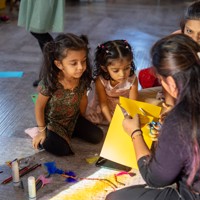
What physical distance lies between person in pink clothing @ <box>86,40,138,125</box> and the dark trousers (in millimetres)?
102

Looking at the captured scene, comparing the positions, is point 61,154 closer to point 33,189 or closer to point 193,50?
point 33,189

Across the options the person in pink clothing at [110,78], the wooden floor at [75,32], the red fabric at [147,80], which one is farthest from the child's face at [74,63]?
the red fabric at [147,80]

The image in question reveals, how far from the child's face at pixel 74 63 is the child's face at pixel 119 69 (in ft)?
0.61

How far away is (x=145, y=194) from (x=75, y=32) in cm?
286

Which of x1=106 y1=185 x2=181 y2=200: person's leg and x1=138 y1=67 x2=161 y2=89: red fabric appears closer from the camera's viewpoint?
x1=106 y1=185 x2=181 y2=200: person's leg

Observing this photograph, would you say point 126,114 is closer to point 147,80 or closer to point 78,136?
point 78,136

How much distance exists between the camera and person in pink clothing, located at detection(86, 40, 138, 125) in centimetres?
189

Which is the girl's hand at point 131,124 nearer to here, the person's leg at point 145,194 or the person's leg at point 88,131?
the person's leg at point 145,194

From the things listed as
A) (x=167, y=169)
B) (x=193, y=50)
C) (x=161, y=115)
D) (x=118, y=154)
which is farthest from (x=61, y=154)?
(x=193, y=50)

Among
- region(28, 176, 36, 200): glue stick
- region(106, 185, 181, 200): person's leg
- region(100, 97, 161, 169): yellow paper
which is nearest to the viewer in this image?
region(106, 185, 181, 200): person's leg

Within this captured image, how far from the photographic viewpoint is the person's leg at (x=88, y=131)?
6.54 ft

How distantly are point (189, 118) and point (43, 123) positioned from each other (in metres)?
0.99

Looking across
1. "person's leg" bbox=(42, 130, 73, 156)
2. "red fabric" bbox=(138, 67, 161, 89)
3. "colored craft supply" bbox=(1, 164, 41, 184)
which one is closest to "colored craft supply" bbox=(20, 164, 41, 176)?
"colored craft supply" bbox=(1, 164, 41, 184)

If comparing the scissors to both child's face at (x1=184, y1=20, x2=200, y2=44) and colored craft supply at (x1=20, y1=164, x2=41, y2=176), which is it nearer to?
colored craft supply at (x1=20, y1=164, x2=41, y2=176)
